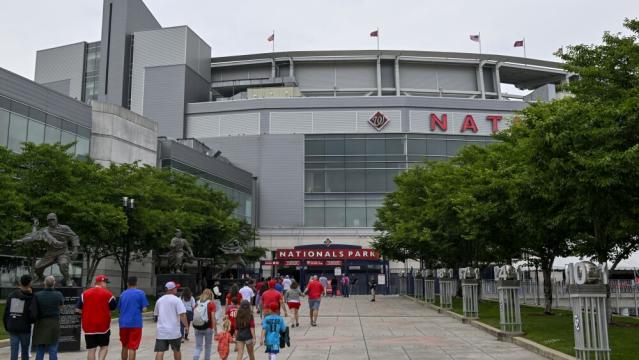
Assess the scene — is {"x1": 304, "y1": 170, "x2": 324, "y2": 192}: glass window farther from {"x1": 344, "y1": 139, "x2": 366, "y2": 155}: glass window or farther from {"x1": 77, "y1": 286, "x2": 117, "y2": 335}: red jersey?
{"x1": 77, "y1": 286, "x2": 117, "y2": 335}: red jersey

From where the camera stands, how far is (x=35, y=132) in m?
41.9

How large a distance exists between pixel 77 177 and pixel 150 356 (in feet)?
59.6

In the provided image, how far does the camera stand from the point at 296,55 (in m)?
87.9

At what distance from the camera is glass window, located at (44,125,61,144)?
4297cm

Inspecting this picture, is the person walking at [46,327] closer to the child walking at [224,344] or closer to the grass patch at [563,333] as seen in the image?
the child walking at [224,344]

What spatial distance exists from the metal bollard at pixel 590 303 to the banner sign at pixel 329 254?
171 ft

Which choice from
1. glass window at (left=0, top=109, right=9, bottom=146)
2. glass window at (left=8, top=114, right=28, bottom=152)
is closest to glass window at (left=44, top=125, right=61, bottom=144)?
glass window at (left=8, top=114, right=28, bottom=152)

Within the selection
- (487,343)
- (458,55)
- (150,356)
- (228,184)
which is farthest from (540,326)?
(458,55)

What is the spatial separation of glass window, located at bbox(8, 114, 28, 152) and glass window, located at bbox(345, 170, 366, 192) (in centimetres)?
4123

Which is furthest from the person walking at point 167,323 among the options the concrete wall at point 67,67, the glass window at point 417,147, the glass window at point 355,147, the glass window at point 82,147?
the concrete wall at point 67,67

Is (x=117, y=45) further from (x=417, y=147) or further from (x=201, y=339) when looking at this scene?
(x=201, y=339)

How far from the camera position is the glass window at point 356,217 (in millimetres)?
75250

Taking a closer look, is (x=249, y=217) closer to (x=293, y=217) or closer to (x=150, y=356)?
(x=293, y=217)

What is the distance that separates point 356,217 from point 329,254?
10283 millimetres
